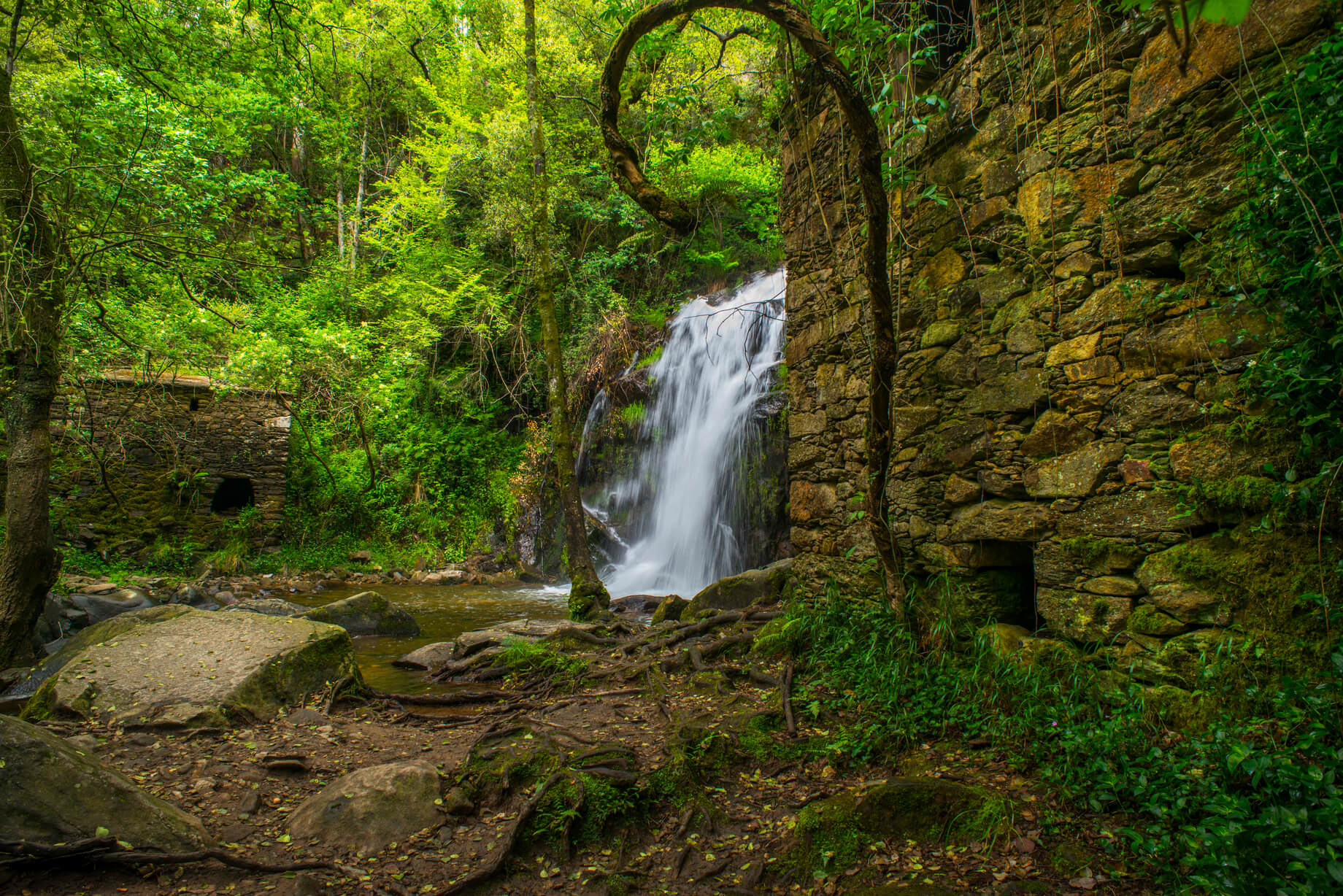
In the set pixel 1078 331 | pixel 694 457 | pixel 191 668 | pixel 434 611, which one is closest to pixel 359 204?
pixel 434 611

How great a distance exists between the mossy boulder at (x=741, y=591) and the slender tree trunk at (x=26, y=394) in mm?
5261

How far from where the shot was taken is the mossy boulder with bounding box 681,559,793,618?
231 inches

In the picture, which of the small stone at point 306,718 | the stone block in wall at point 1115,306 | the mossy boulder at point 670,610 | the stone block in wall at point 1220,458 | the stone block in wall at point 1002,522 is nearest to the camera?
the stone block in wall at point 1220,458

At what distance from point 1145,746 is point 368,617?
7315 millimetres

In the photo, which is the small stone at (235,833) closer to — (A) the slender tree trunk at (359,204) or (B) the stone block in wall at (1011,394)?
(B) the stone block in wall at (1011,394)

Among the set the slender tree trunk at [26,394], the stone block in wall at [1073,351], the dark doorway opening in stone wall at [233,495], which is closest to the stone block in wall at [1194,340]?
the stone block in wall at [1073,351]

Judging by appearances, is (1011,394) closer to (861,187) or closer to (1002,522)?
(1002,522)

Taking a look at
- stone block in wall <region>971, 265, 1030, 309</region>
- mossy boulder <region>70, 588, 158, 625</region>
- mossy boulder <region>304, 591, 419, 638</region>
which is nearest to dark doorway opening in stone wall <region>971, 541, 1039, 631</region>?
stone block in wall <region>971, 265, 1030, 309</region>

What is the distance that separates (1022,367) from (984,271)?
2.04 feet

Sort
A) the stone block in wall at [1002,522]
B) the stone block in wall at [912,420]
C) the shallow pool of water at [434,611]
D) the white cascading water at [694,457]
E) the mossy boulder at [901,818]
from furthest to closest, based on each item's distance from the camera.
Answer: the white cascading water at [694,457]
the shallow pool of water at [434,611]
the stone block in wall at [912,420]
the stone block in wall at [1002,522]
the mossy boulder at [901,818]

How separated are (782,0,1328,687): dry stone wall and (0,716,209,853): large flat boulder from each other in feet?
12.5

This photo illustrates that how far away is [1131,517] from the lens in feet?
8.98

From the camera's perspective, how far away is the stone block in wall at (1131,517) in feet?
8.42

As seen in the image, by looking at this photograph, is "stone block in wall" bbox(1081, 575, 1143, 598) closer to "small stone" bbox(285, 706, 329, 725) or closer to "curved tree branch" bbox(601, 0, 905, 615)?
"curved tree branch" bbox(601, 0, 905, 615)
